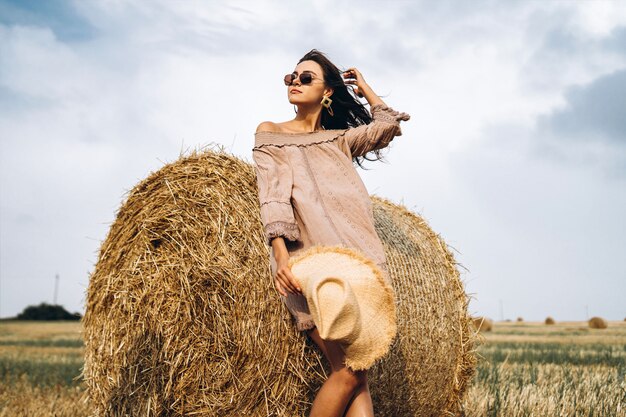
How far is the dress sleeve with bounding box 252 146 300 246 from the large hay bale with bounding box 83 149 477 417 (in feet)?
2.47

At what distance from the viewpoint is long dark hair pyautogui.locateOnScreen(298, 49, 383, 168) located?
3.57 metres

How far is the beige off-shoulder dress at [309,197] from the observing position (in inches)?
116

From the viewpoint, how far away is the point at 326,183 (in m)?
3.13

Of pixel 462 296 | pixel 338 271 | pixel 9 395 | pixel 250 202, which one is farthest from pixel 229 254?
pixel 9 395

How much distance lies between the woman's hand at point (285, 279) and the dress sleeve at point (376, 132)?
0.87 m

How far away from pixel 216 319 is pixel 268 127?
1181mm

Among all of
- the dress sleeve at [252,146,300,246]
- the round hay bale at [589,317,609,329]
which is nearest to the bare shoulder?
the dress sleeve at [252,146,300,246]

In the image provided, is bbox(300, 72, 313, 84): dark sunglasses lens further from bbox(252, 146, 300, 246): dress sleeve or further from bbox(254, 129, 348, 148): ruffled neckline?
bbox(252, 146, 300, 246): dress sleeve

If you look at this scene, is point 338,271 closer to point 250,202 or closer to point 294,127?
point 294,127

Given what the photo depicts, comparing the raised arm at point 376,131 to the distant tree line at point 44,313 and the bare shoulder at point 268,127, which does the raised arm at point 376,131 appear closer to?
the bare shoulder at point 268,127

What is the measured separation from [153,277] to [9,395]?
7.43 ft

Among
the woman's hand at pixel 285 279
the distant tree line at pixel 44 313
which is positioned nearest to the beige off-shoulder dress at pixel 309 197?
the woman's hand at pixel 285 279

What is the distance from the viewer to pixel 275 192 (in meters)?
2.99

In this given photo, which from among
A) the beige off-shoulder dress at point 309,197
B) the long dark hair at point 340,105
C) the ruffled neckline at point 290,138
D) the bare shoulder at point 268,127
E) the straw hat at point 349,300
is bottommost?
the straw hat at point 349,300
